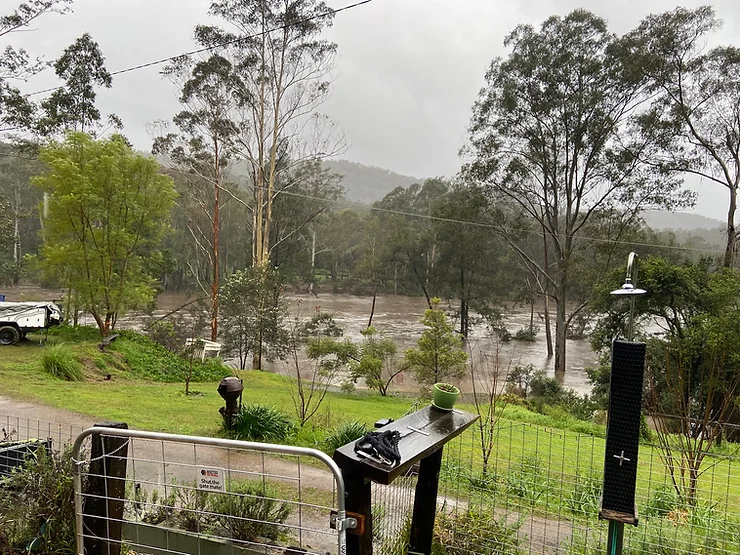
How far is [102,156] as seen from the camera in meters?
10.9

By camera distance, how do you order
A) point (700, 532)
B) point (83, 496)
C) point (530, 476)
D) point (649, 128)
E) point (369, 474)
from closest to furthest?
point (369, 474) → point (83, 496) → point (700, 532) → point (530, 476) → point (649, 128)

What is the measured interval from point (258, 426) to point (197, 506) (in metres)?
2.88

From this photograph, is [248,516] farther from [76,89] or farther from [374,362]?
[76,89]

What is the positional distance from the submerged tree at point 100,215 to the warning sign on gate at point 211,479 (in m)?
10.6

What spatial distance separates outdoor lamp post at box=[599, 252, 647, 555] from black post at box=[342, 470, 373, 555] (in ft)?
3.35

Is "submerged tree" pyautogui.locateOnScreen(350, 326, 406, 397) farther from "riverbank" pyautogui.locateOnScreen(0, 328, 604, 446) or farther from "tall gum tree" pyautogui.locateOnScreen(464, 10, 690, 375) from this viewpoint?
"tall gum tree" pyautogui.locateOnScreen(464, 10, 690, 375)

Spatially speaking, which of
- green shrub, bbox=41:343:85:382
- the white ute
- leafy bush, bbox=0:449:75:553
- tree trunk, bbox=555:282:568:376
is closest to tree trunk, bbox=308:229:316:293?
tree trunk, bbox=555:282:568:376


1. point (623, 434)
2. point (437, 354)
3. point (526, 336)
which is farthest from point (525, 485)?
point (526, 336)

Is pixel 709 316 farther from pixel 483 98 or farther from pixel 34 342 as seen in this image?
pixel 34 342

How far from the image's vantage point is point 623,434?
1.96 metres

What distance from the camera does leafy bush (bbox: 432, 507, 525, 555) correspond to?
2.64 m

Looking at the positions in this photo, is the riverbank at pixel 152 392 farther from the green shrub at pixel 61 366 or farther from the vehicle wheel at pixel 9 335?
the vehicle wheel at pixel 9 335

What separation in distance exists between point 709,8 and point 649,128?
3237 millimetres

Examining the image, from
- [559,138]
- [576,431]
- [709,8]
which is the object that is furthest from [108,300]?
[709,8]
